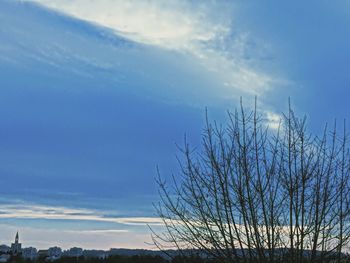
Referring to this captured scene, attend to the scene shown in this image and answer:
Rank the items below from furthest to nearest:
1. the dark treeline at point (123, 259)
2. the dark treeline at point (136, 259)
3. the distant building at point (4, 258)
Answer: the distant building at point (4, 258) → the dark treeline at point (123, 259) → the dark treeline at point (136, 259)

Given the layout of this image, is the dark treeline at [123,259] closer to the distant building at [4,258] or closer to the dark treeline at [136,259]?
the dark treeline at [136,259]

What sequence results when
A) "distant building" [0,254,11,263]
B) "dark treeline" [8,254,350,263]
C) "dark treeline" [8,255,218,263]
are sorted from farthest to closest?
1. "distant building" [0,254,11,263]
2. "dark treeline" [8,255,218,263]
3. "dark treeline" [8,254,350,263]

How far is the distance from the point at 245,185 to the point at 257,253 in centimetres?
78

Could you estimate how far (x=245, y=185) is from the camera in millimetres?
5945

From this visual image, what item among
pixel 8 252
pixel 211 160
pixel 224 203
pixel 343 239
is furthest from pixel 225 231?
pixel 8 252

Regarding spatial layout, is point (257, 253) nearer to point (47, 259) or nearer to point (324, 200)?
point (324, 200)

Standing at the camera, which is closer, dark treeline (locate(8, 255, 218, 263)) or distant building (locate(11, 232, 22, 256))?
dark treeline (locate(8, 255, 218, 263))

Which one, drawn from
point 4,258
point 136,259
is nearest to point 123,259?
point 136,259

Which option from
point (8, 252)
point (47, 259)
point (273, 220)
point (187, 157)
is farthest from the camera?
point (8, 252)

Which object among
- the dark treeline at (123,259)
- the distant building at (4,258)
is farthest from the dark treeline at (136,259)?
the distant building at (4,258)

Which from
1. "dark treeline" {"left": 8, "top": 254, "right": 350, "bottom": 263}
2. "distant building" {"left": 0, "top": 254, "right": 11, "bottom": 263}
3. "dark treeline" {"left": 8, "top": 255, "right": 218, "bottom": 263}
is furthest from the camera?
"distant building" {"left": 0, "top": 254, "right": 11, "bottom": 263}

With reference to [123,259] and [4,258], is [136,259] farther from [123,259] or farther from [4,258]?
[4,258]

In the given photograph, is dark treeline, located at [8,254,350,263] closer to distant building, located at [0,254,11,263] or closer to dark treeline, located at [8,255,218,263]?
dark treeline, located at [8,255,218,263]

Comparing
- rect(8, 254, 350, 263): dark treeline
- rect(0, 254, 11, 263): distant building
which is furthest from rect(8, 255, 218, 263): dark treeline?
rect(0, 254, 11, 263): distant building
